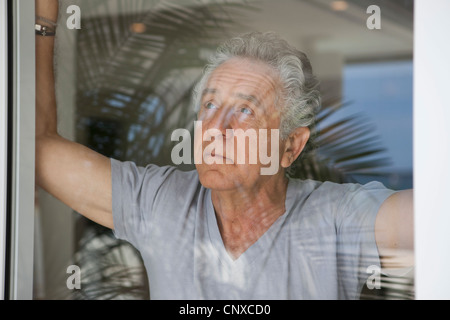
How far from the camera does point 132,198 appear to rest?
7.18 ft

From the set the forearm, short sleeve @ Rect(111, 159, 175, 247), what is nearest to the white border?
short sleeve @ Rect(111, 159, 175, 247)

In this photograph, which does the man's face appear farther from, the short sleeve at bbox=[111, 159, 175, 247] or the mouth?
the short sleeve at bbox=[111, 159, 175, 247]

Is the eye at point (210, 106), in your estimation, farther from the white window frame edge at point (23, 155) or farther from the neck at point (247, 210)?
the white window frame edge at point (23, 155)

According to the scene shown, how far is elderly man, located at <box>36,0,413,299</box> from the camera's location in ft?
6.56

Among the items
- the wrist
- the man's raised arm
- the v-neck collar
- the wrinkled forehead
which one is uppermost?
the wrist

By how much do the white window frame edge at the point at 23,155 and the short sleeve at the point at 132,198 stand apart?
0.40 m

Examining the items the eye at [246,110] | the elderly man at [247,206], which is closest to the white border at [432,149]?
the elderly man at [247,206]

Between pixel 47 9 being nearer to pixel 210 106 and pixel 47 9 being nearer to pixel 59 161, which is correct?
pixel 59 161

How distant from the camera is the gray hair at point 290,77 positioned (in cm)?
200

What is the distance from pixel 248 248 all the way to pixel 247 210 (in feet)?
0.51

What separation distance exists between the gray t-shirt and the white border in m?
0.16

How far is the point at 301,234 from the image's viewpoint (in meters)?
2.04

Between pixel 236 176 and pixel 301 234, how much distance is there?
1.15ft

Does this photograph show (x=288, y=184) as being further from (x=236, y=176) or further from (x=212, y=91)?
(x=212, y=91)
